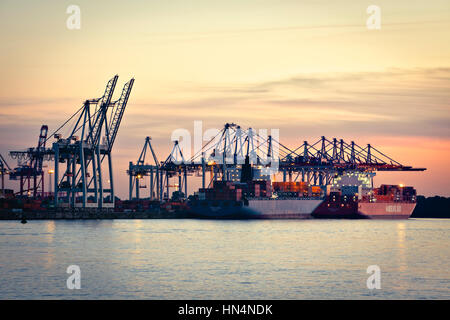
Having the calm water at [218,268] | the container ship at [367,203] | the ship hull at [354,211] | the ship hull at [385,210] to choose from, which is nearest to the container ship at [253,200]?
the ship hull at [354,211]

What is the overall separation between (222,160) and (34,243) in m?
105

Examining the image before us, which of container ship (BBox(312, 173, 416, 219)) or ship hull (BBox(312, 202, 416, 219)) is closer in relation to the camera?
ship hull (BBox(312, 202, 416, 219))

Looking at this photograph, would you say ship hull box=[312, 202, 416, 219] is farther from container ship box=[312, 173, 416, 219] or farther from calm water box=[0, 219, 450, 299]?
calm water box=[0, 219, 450, 299]

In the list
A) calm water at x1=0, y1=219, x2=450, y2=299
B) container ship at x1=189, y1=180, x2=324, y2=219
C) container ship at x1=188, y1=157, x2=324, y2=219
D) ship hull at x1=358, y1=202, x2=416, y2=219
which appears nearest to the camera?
calm water at x1=0, y1=219, x2=450, y2=299

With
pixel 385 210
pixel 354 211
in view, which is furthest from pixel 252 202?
pixel 385 210

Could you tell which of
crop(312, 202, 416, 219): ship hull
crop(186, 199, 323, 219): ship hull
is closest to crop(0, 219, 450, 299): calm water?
crop(186, 199, 323, 219): ship hull

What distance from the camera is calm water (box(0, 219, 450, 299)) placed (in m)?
37.2

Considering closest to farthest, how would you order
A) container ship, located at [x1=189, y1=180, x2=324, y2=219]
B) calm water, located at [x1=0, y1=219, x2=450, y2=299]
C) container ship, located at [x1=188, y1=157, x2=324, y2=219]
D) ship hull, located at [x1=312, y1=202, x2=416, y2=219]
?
calm water, located at [x1=0, y1=219, x2=450, y2=299]
container ship, located at [x1=189, y1=180, x2=324, y2=219]
container ship, located at [x1=188, y1=157, x2=324, y2=219]
ship hull, located at [x1=312, y1=202, x2=416, y2=219]

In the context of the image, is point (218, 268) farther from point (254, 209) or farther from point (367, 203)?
point (367, 203)

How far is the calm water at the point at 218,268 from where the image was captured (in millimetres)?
37250

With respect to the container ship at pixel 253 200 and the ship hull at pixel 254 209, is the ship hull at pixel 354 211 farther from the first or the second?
the ship hull at pixel 254 209

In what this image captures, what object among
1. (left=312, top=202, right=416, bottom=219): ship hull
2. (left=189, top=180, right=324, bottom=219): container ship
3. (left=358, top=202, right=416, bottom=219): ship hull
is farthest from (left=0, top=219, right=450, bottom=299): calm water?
(left=358, top=202, right=416, bottom=219): ship hull

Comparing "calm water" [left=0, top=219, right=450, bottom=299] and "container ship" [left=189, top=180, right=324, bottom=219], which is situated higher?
"container ship" [left=189, top=180, right=324, bottom=219]
